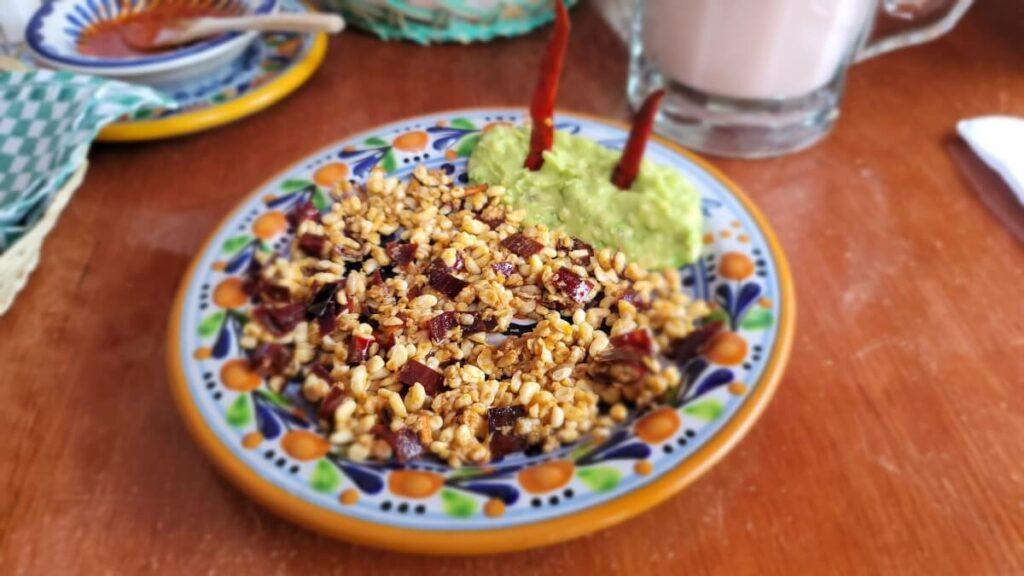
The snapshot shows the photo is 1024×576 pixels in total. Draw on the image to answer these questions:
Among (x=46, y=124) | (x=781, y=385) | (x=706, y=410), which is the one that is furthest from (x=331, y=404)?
(x=46, y=124)

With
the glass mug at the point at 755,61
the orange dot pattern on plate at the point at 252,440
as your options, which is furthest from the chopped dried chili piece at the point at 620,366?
the glass mug at the point at 755,61

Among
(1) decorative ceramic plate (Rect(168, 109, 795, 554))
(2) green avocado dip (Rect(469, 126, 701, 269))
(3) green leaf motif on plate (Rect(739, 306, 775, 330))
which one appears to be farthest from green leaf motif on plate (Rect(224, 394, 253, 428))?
(3) green leaf motif on plate (Rect(739, 306, 775, 330))

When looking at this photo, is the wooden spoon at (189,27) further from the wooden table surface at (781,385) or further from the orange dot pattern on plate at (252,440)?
the orange dot pattern on plate at (252,440)

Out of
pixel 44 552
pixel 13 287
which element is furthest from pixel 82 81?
pixel 44 552

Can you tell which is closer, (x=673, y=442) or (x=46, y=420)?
(x=673, y=442)

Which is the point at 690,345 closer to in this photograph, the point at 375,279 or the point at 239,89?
the point at 375,279

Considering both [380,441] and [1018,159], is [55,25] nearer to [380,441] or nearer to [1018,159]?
[380,441]
